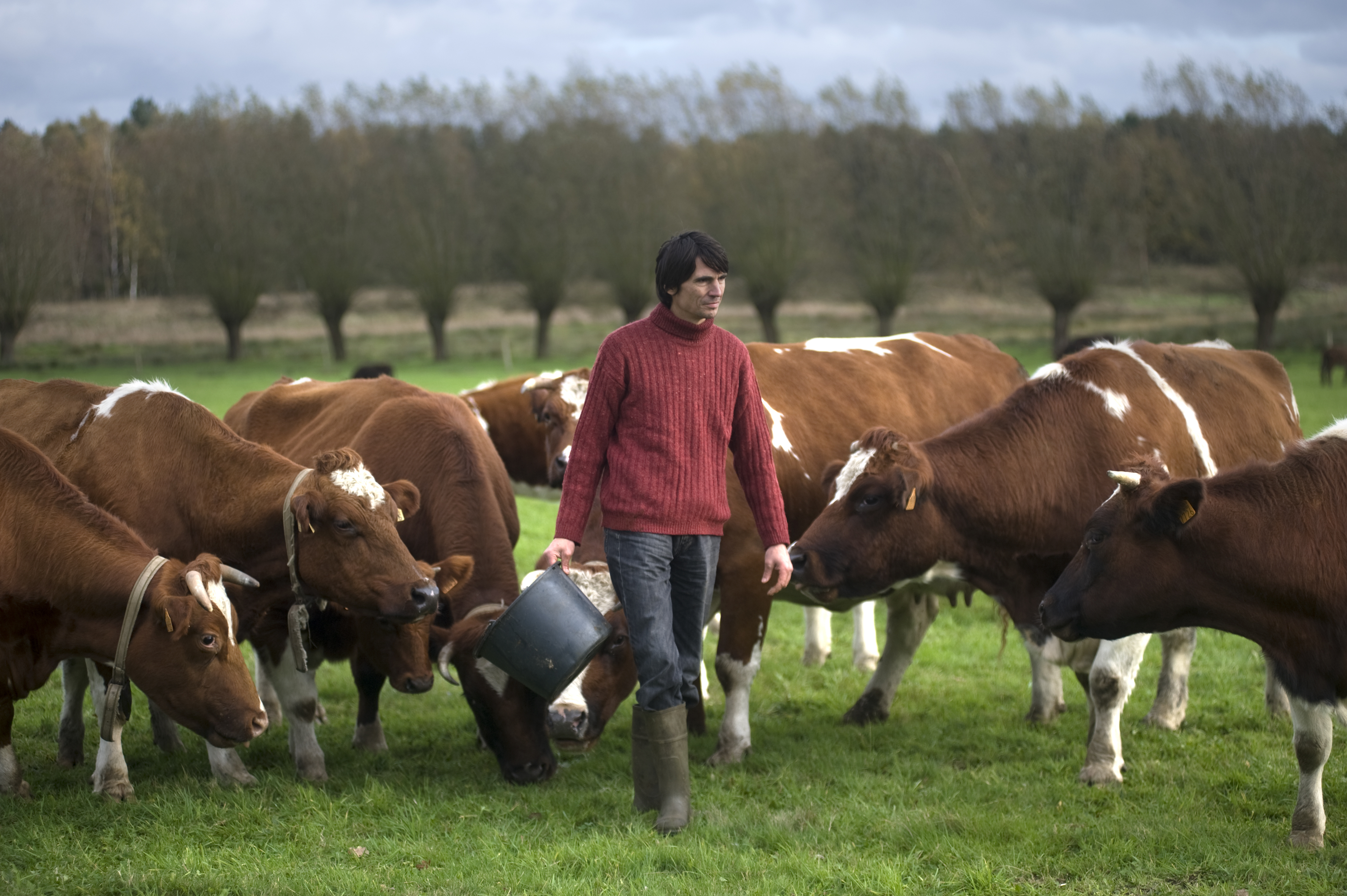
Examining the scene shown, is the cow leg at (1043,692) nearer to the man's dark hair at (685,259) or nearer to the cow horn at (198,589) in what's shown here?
the man's dark hair at (685,259)

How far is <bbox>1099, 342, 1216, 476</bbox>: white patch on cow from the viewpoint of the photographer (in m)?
5.91

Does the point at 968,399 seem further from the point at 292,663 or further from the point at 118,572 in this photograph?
the point at 118,572

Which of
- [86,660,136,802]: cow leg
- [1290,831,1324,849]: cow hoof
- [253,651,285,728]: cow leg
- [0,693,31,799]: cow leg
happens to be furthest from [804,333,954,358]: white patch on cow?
[0,693,31,799]: cow leg

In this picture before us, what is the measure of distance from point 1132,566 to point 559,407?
16.7 ft

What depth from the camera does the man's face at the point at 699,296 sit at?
4566mm

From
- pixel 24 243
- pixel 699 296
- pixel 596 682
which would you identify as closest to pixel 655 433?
pixel 699 296

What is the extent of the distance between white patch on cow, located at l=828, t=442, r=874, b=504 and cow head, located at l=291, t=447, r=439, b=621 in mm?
2103

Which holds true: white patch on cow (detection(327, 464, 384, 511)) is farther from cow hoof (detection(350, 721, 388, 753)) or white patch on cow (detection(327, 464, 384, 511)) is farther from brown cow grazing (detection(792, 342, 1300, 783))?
brown cow grazing (detection(792, 342, 1300, 783))

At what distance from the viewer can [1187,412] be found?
6016 mm

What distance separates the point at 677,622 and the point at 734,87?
50.0m

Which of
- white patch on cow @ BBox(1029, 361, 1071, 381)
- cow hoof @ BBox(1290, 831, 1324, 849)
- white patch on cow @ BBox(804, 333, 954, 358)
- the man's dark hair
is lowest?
cow hoof @ BBox(1290, 831, 1324, 849)

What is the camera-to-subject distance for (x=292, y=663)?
242 inches

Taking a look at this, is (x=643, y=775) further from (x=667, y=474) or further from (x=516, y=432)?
(x=516, y=432)

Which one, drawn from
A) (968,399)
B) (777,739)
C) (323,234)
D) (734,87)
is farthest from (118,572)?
(734,87)
